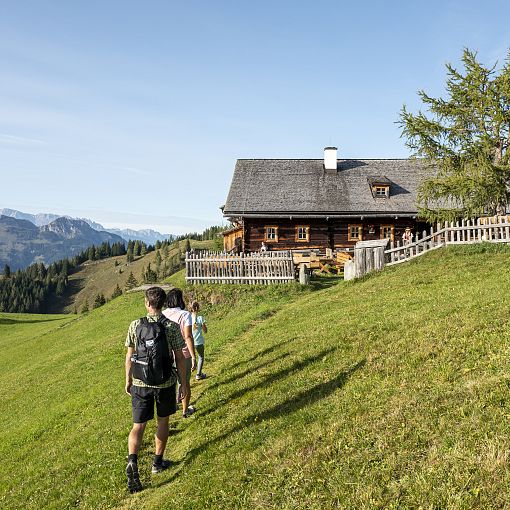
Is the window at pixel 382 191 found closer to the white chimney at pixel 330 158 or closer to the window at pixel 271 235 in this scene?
the white chimney at pixel 330 158

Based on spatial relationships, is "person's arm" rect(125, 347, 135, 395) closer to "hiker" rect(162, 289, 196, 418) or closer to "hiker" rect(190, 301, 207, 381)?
"hiker" rect(162, 289, 196, 418)

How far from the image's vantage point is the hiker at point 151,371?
253 inches

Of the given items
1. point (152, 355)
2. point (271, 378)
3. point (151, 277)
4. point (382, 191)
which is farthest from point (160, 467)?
point (151, 277)

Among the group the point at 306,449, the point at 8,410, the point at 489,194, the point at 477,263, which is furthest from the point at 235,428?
the point at 489,194

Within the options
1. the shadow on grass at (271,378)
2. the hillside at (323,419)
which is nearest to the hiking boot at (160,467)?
the hillside at (323,419)

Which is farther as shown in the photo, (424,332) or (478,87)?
(478,87)

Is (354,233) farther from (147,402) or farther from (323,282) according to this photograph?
(147,402)

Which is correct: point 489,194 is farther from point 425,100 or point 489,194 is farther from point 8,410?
point 8,410

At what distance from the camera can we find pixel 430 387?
6.71 metres

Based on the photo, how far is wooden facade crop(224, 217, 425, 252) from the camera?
33125 millimetres

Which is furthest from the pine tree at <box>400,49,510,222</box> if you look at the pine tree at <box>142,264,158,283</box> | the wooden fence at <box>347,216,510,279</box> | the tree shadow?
the pine tree at <box>142,264,158,283</box>

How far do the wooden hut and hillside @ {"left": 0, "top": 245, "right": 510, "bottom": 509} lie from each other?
17.5m

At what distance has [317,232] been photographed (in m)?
33.3

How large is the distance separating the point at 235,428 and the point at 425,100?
75.4 feet
